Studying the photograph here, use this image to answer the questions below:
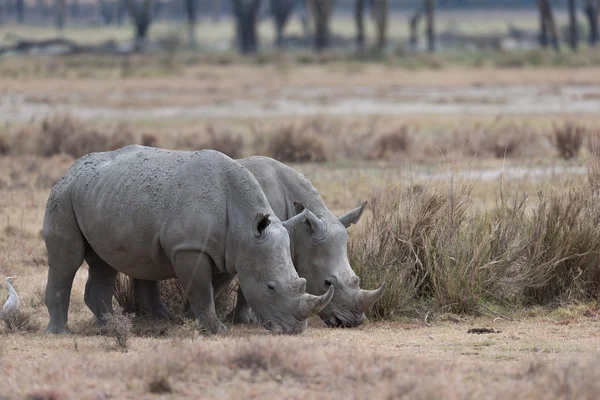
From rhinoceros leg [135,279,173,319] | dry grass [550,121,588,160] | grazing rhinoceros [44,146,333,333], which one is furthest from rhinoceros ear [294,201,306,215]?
dry grass [550,121,588,160]

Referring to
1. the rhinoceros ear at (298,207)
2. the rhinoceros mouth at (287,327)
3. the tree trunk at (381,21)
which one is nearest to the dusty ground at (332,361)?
the rhinoceros mouth at (287,327)

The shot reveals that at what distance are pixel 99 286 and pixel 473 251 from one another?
10.5ft

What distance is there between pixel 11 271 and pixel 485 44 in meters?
67.3

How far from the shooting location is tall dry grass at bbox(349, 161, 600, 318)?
9898 mm

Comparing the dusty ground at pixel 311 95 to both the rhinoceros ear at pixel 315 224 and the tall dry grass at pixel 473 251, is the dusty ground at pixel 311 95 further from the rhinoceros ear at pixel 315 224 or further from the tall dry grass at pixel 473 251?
the rhinoceros ear at pixel 315 224

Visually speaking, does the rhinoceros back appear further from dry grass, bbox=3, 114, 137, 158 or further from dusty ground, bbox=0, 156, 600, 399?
dry grass, bbox=3, 114, 137, 158

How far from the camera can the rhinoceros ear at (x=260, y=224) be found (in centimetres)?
862

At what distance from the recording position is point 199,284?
8859 mm

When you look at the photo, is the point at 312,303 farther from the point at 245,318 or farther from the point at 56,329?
the point at 56,329

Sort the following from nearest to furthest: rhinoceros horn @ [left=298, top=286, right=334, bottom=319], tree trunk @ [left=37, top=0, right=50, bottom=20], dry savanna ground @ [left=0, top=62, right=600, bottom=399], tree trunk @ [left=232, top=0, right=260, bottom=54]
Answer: dry savanna ground @ [left=0, top=62, right=600, bottom=399] → rhinoceros horn @ [left=298, top=286, right=334, bottom=319] → tree trunk @ [left=232, top=0, right=260, bottom=54] → tree trunk @ [left=37, top=0, right=50, bottom=20]

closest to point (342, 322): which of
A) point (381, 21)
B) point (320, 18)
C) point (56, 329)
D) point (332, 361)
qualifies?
point (332, 361)

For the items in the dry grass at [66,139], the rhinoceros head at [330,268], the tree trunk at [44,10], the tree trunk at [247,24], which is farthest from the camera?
the tree trunk at [44,10]

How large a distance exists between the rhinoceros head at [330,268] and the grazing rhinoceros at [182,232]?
0.25 m

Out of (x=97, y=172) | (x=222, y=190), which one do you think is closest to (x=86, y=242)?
(x=97, y=172)
